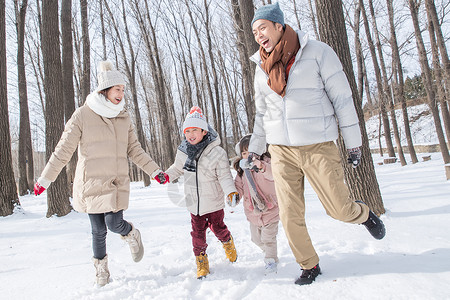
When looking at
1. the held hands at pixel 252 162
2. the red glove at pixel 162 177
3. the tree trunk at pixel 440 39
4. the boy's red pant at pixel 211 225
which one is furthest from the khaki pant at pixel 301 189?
the tree trunk at pixel 440 39

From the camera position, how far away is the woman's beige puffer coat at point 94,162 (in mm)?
2500

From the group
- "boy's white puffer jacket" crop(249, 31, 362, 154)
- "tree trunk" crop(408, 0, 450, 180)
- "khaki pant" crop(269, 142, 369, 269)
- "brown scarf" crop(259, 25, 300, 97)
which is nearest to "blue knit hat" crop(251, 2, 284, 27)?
"brown scarf" crop(259, 25, 300, 97)

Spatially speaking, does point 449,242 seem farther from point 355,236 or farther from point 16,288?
point 16,288

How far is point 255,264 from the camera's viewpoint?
2.66m

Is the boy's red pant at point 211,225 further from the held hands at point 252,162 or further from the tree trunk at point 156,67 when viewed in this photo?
the tree trunk at point 156,67

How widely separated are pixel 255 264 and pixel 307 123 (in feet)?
4.68

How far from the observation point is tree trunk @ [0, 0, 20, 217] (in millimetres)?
5641

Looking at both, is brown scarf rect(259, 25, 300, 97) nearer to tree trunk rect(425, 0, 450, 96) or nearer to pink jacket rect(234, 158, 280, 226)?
pink jacket rect(234, 158, 280, 226)

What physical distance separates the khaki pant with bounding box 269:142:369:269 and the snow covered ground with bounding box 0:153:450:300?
1.01ft

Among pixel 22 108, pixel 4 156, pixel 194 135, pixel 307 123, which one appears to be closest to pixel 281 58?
pixel 307 123

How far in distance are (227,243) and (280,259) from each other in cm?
52

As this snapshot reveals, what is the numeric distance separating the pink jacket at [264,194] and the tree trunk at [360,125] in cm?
124

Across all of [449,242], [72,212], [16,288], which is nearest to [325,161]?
[449,242]

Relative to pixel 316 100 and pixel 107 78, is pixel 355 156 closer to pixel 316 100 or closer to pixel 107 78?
pixel 316 100
